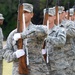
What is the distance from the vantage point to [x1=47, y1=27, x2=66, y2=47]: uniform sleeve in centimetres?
725

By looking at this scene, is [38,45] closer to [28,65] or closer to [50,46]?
[28,65]

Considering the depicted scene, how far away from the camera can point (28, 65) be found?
674 centimetres

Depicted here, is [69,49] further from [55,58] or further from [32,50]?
[32,50]

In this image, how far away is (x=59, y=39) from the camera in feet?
23.8

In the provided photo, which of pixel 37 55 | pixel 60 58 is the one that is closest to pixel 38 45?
pixel 37 55

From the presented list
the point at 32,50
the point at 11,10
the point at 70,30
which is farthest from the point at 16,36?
the point at 11,10

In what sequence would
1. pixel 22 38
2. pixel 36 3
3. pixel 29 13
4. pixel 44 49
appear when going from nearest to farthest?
pixel 22 38 < pixel 29 13 < pixel 44 49 < pixel 36 3

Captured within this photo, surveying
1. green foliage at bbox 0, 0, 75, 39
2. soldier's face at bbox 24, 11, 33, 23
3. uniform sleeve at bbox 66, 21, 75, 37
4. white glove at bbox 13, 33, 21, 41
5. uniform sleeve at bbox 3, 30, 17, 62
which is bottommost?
green foliage at bbox 0, 0, 75, 39

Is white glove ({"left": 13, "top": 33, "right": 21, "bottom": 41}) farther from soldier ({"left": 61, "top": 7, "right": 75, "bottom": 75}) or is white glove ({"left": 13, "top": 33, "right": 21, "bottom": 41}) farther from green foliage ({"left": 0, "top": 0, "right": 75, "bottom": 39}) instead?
green foliage ({"left": 0, "top": 0, "right": 75, "bottom": 39})

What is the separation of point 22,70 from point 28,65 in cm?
13

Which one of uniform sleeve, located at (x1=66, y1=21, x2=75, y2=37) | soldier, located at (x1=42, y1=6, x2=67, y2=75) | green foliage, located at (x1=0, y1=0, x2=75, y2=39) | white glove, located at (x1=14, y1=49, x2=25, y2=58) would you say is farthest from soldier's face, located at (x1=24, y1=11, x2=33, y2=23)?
green foliage, located at (x1=0, y1=0, x2=75, y2=39)

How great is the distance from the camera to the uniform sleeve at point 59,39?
286 inches

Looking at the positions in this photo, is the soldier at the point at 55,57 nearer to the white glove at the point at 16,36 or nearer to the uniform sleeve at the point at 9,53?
the uniform sleeve at the point at 9,53

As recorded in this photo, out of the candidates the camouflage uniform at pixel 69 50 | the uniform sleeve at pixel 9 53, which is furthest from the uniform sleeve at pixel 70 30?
the uniform sleeve at pixel 9 53
